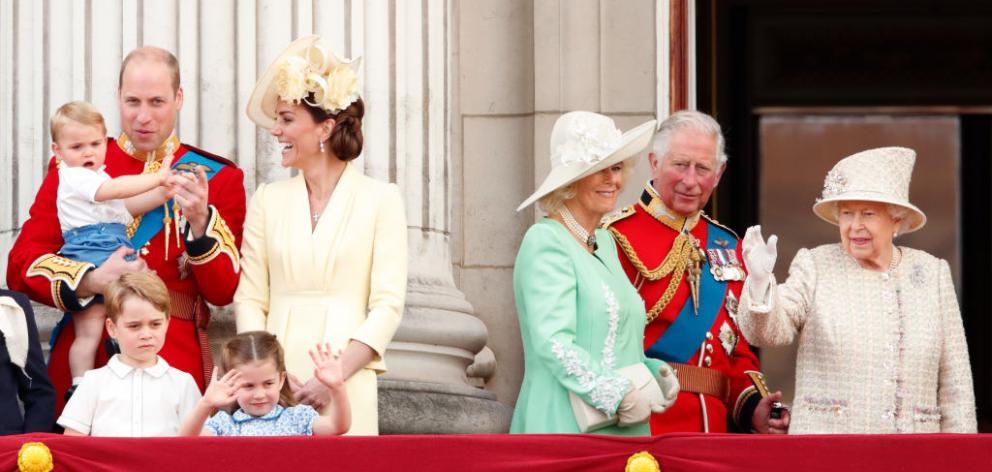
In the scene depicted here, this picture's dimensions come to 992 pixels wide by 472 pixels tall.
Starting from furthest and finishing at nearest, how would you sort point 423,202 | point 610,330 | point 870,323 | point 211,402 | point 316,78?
point 423,202
point 870,323
point 316,78
point 610,330
point 211,402

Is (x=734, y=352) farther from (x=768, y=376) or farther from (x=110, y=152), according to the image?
(x=768, y=376)

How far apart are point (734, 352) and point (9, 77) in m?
2.40

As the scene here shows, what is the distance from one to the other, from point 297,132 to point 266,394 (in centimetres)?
79

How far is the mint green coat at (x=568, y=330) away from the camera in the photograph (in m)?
6.25

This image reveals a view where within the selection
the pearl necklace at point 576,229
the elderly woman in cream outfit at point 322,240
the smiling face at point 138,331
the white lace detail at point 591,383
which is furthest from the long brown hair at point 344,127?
the white lace detail at point 591,383

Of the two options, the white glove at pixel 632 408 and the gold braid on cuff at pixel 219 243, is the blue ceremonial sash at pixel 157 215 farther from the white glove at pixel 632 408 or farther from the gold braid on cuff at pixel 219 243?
the white glove at pixel 632 408

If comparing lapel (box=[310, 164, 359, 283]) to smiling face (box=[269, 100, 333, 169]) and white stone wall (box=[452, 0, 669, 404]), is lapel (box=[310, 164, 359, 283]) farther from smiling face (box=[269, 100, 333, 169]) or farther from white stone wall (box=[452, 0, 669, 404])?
white stone wall (box=[452, 0, 669, 404])

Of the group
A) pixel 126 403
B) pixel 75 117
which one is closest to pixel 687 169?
pixel 75 117

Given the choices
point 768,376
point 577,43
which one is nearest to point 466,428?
point 577,43

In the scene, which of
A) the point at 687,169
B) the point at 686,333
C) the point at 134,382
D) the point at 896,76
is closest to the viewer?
the point at 134,382

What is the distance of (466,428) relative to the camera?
7297 mm

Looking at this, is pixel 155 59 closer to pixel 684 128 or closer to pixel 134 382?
pixel 134 382

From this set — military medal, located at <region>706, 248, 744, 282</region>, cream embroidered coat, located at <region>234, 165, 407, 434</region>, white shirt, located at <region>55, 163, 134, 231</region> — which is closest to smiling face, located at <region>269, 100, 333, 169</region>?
cream embroidered coat, located at <region>234, 165, 407, 434</region>

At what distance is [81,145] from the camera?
6.66 m
